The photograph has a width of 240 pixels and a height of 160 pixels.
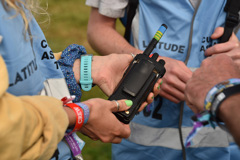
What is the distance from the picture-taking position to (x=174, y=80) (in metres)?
1.39

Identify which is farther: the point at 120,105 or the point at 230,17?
the point at 230,17

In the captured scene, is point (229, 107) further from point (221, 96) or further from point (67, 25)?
point (67, 25)

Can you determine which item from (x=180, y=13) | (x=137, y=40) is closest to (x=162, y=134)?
(x=137, y=40)

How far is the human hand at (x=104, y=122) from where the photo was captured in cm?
103

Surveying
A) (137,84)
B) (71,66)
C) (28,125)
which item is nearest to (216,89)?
(137,84)

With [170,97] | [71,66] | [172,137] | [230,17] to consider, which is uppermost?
[230,17]

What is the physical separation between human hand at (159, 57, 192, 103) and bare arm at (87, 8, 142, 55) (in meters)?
0.31

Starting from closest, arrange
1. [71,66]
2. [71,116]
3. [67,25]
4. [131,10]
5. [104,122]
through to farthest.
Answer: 1. [71,116]
2. [104,122]
3. [71,66]
4. [131,10]
5. [67,25]

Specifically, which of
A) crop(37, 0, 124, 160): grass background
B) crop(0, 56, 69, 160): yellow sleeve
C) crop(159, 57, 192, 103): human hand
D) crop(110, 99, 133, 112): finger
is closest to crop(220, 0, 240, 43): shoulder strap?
crop(159, 57, 192, 103): human hand

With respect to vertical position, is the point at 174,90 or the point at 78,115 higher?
the point at 78,115

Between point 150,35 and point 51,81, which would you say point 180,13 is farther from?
point 51,81

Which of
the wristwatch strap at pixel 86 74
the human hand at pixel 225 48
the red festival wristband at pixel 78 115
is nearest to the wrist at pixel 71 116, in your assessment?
the red festival wristband at pixel 78 115

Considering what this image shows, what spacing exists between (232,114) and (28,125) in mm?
572

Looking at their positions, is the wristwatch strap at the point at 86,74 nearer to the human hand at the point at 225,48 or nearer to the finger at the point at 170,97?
the finger at the point at 170,97
